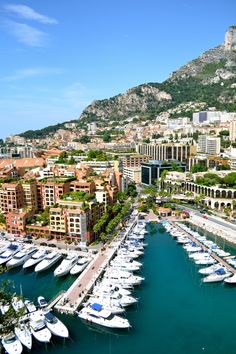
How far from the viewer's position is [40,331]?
74.8ft

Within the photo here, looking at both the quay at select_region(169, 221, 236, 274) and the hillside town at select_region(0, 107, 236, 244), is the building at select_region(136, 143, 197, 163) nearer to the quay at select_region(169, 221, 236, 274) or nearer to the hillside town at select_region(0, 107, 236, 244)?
the hillside town at select_region(0, 107, 236, 244)

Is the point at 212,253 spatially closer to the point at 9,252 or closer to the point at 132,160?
the point at 9,252

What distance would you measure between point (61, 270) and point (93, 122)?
15038 cm

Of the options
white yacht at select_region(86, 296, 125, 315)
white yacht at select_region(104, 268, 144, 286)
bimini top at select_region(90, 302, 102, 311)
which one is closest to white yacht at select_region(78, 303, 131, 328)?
bimini top at select_region(90, 302, 102, 311)

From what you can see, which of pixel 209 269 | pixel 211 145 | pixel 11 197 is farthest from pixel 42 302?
pixel 211 145

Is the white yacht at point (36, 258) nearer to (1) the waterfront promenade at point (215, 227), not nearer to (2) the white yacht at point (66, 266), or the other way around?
(2) the white yacht at point (66, 266)

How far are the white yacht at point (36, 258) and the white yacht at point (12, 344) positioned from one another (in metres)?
11.8

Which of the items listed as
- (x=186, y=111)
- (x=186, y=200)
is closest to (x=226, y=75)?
(x=186, y=111)

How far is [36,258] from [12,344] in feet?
44.3

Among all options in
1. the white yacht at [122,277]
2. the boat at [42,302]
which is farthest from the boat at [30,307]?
the white yacht at [122,277]

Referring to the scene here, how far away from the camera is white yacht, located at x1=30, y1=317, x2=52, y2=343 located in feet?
73.3

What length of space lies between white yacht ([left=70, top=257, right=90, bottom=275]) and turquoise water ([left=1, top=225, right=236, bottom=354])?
1.08 m

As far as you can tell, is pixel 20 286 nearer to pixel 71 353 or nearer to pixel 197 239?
pixel 71 353

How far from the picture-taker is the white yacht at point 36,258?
33750 mm
